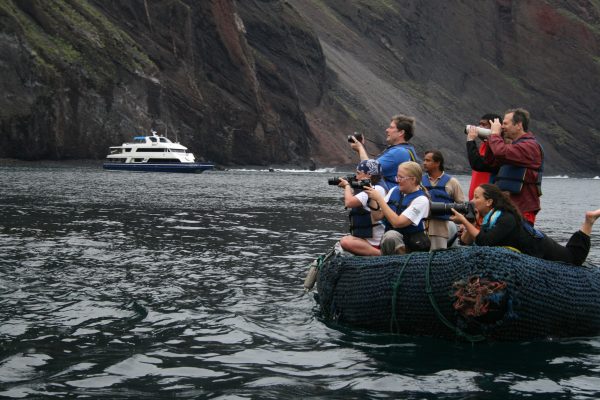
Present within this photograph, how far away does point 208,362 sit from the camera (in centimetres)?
933

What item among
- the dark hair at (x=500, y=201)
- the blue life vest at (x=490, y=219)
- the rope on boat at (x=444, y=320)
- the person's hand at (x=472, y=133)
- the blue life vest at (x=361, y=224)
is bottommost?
the rope on boat at (x=444, y=320)

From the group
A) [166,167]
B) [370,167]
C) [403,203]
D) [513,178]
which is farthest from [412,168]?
[166,167]

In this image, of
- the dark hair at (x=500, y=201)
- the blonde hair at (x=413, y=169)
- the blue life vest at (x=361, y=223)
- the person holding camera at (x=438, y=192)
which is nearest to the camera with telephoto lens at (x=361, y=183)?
the blonde hair at (x=413, y=169)

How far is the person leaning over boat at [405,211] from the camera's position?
1119 cm

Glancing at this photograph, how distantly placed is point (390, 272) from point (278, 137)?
10092 centimetres

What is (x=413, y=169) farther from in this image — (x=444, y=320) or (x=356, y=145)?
(x=444, y=320)

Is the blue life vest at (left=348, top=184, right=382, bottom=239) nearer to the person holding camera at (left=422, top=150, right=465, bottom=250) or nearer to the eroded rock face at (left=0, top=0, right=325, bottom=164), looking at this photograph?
the person holding camera at (left=422, top=150, right=465, bottom=250)

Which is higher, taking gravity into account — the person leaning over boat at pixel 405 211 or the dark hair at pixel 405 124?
the dark hair at pixel 405 124

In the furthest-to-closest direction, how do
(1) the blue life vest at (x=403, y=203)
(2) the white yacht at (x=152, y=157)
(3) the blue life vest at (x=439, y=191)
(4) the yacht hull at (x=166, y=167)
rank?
(4) the yacht hull at (x=166, y=167) → (2) the white yacht at (x=152, y=157) → (3) the blue life vest at (x=439, y=191) → (1) the blue life vest at (x=403, y=203)

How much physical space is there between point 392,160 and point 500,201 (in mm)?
1871

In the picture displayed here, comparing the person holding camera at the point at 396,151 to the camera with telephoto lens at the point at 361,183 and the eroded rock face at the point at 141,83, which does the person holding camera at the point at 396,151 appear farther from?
the eroded rock face at the point at 141,83

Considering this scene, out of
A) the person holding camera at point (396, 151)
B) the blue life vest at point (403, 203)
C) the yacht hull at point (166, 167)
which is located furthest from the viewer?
the yacht hull at point (166, 167)

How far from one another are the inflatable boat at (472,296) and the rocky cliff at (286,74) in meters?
67.7

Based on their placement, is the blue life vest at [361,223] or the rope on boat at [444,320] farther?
the blue life vest at [361,223]
